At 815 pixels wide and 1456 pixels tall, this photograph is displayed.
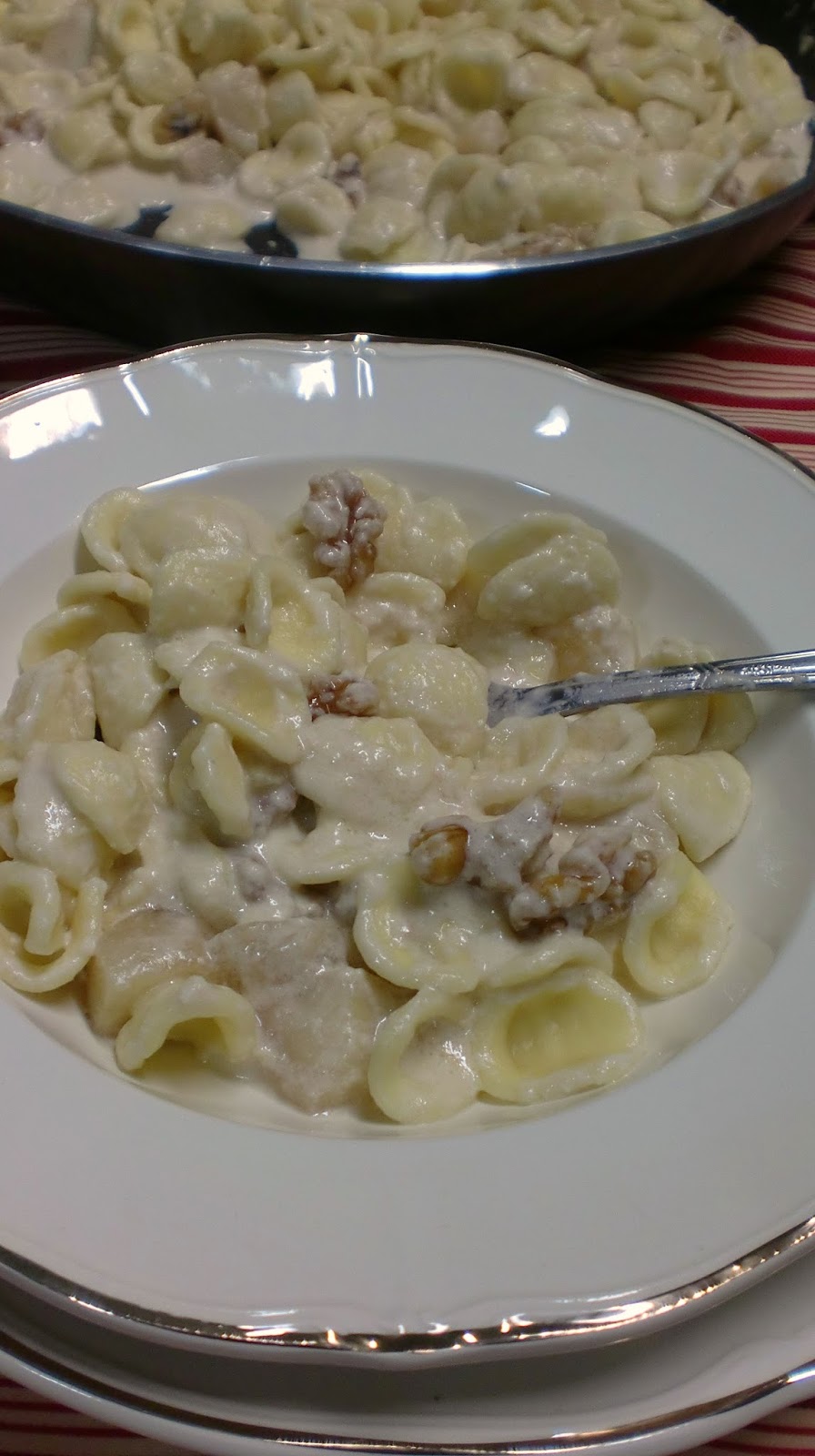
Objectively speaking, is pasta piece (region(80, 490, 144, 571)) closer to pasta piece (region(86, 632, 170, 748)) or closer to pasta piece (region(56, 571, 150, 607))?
pasta piece (region(56, 571, 150, 607))

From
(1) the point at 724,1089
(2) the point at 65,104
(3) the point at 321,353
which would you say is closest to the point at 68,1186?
(1) the point at 724,1089

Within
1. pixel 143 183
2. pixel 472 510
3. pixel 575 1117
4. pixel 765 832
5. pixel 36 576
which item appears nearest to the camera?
pixel 575 1117

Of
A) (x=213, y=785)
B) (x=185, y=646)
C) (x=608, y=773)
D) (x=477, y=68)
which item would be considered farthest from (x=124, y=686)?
(x=477, y=68)

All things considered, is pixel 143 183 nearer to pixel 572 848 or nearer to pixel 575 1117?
pixel 572 848

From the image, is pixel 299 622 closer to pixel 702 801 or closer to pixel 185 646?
pixel 185 646

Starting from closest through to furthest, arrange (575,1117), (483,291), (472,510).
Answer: (575,1117), (472,510), (483,291)

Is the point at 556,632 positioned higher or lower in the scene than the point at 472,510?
lower

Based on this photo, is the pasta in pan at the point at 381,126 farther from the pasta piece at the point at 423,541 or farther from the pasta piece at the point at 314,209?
the pasta piece at the point at 423,541
